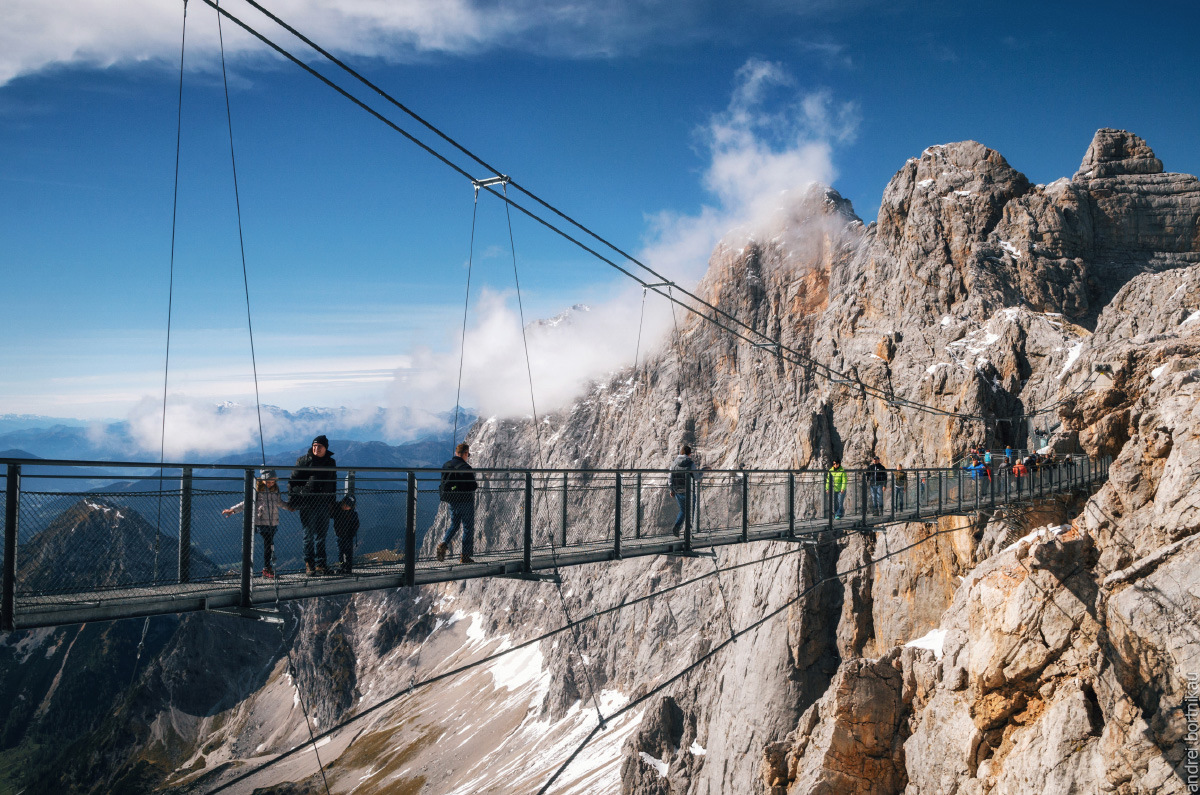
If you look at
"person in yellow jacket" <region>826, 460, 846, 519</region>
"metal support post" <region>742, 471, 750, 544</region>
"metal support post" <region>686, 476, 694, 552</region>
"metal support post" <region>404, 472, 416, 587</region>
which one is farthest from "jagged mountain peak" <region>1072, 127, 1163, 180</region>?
"metal support post" <region>404, 472, 416, 587</region>

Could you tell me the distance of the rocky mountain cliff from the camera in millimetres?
15445

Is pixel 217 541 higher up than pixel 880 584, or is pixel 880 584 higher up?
pixel 217 541

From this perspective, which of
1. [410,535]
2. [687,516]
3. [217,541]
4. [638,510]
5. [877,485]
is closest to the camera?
[217,541]

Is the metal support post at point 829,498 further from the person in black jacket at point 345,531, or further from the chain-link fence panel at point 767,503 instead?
the person in black jacket at point 345,531

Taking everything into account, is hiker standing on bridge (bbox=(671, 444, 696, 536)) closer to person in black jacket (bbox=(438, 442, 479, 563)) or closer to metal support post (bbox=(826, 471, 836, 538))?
person in black jacket (bbox=(438, 442, 479, 563))

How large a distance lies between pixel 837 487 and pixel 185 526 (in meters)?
12.8

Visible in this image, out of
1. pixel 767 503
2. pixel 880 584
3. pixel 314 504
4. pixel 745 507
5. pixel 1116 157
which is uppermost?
pixel 1116 157

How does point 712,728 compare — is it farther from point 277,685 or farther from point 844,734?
point 277,685

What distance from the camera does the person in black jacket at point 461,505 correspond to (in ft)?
27.5

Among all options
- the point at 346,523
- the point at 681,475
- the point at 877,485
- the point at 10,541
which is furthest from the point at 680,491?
the point at 10,541

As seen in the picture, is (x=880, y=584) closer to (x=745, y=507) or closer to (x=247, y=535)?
(x=745, y=507)

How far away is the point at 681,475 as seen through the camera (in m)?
12.3

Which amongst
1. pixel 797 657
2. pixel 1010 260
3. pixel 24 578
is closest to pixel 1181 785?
pixel 24 578

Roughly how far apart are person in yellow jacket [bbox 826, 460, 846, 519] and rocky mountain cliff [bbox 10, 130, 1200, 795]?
3507mm
